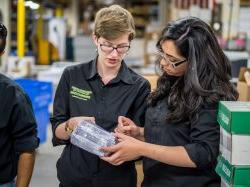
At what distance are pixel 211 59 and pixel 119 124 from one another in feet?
1.44

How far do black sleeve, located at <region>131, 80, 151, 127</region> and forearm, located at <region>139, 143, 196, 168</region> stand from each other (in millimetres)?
336

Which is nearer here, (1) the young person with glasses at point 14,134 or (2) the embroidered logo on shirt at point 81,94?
(1) the young person with glasses at point 14,134

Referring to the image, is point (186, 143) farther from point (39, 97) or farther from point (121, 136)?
point (39, 97)

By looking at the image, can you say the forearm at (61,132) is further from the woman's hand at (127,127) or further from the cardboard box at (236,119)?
the cardboard box at (236,119)

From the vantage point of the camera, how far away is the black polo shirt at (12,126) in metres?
1.65

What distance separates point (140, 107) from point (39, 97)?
3.15 metres

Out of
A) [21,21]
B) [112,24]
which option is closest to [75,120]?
[112,24]

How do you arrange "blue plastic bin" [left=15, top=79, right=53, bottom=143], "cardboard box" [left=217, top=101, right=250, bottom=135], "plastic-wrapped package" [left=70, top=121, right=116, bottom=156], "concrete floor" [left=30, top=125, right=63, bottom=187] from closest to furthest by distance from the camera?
"cardboard box" [left=217, top=101, right=250, bottom=135], "plastic-wrapped package" [left=70, top=121, right=116, bottom=156], "concrete floor" [left=30, top=125, right=63, bottom=187], "blue plastic bin" [left=15, top=79, right=53, bottom=143]

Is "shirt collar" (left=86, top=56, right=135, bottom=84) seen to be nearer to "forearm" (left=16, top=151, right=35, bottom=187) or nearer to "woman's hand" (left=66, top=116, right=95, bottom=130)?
"woman's hand" (left=66, top=116, right=95, bottom=130)

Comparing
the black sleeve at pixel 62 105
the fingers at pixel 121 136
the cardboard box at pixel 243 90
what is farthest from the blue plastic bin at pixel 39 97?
the fingers at pixel 121 136

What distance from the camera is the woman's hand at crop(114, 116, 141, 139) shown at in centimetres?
171

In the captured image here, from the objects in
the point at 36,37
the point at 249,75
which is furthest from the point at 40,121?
the point at 36,37

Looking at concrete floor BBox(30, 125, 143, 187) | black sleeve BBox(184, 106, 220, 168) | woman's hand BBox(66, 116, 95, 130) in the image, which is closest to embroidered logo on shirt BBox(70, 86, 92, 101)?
woman's hand BBox(66, 116, 95, 130)

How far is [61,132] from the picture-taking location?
184 centimetres
